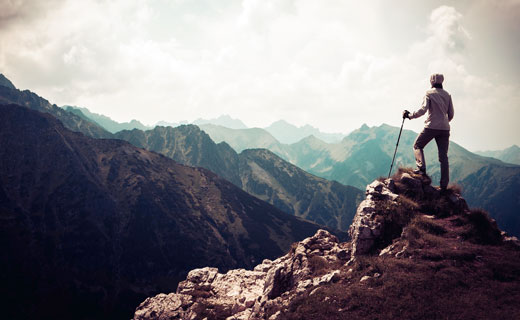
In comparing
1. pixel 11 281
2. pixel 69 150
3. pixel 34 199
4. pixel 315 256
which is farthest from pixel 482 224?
pixel 69 150

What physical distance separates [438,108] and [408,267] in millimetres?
9198

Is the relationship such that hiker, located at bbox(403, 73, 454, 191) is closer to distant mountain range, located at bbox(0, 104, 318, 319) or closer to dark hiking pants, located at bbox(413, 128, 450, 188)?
dark hiking pants, located at bbox(413, 128, 450, 188)

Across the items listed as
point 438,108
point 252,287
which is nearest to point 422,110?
point 438,108

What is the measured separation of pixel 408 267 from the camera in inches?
496

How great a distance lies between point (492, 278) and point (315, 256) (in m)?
10.4

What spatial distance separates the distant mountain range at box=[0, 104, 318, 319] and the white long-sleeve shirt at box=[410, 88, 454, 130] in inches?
5595

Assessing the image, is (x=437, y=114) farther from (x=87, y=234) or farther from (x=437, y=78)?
(x=87, y=234)

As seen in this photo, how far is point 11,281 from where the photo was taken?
118m

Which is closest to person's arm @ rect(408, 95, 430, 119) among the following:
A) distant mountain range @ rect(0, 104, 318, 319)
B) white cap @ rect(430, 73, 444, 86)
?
white cap @ rect(430, 73, 444, 86)

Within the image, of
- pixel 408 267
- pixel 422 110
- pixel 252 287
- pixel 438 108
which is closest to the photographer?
pixel 408 267

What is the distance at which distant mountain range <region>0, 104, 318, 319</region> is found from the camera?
122 metres

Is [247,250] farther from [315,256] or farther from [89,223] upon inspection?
[315,256]

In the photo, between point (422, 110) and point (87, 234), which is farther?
point (87, 234)

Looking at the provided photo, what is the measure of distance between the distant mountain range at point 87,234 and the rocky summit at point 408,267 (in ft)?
437
